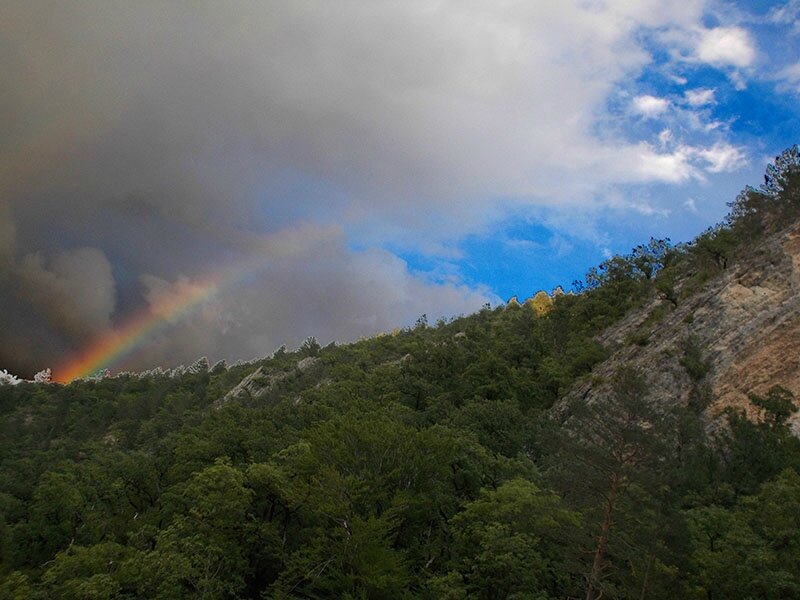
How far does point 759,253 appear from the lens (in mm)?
53812

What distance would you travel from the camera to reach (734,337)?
47.7 meters

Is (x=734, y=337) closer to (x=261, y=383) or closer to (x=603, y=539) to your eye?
(x=603, y=539)

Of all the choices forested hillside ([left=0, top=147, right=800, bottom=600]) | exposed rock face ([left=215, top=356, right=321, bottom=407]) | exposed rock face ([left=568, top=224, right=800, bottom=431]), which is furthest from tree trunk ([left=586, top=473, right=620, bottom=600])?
exposed rock face ([left=215, top=356, right=321, bottom=407])

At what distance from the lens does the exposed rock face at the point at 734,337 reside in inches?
1738

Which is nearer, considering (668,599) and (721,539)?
(668,599)

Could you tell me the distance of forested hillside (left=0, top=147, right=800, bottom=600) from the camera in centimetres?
2228

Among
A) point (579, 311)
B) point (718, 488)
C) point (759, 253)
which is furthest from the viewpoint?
point (579, 311)

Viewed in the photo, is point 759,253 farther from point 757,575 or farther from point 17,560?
point 17,560

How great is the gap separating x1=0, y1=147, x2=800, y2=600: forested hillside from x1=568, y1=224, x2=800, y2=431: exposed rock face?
2.03 ft

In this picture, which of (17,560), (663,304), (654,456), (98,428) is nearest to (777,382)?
(663,304)

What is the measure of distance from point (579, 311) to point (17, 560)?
212ft

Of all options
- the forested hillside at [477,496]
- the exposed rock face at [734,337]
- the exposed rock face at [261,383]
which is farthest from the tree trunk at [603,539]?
the exposed rock face at [261,383]

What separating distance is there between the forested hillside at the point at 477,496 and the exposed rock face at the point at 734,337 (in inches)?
24.3

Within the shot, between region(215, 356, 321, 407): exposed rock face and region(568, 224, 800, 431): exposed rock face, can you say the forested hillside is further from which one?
region(215, 356, 321, 407): exposed rock face
